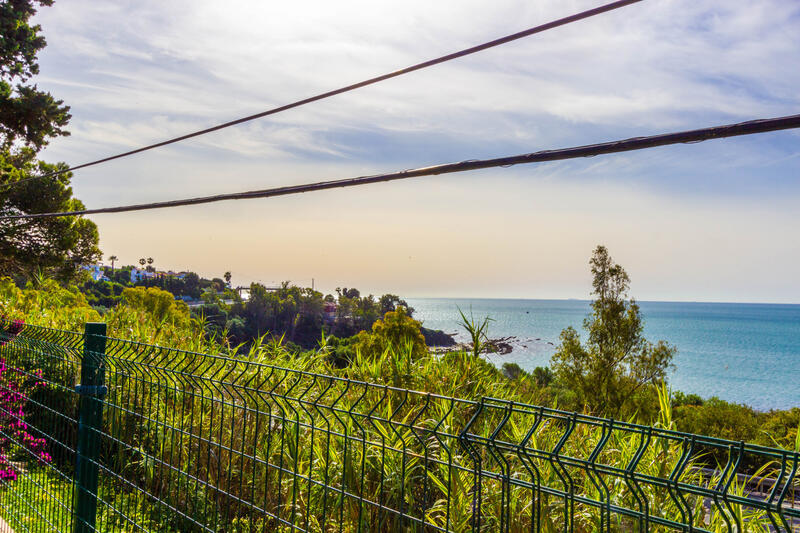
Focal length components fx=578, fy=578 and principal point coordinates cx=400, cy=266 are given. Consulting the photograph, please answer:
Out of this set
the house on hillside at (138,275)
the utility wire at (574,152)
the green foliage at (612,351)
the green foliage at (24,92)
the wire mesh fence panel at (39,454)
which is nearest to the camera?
the utility wire at (574,152)

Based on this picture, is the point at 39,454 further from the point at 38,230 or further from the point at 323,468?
the point at 38,230

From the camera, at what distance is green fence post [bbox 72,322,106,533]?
2.81m

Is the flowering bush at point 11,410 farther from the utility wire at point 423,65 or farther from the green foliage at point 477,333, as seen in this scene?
the green foliage at point 477,333

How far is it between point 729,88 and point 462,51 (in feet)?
20.7

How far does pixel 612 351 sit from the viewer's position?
27.5 meters

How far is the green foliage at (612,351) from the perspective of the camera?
27.2 metres

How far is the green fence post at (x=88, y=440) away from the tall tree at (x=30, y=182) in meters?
13.3

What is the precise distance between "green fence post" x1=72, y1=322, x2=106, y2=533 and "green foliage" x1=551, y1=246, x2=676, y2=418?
87.2 feet

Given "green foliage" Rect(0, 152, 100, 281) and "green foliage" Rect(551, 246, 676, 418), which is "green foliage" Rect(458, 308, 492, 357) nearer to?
"green foliage" Rect(0, 152, 100, 281)

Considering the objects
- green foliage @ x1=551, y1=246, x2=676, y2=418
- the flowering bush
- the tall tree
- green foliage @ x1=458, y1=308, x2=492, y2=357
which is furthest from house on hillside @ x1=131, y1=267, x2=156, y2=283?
green foliage @ x1=458, y1=308, x2=492, y2=357

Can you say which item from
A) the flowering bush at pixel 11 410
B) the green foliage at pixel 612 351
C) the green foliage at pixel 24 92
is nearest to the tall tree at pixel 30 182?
the green foliage at pixel 24 92

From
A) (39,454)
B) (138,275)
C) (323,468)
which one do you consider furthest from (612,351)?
(138,275)

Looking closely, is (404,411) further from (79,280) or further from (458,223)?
(458,223)

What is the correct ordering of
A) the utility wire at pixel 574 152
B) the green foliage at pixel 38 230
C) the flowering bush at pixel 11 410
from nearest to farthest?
the utility wire at pixel 574 152
the flowering bush at pixel 11 410
the green foliage at pixel 38 230
